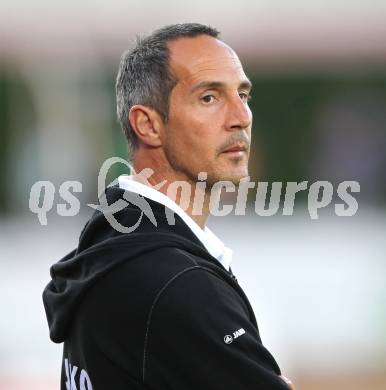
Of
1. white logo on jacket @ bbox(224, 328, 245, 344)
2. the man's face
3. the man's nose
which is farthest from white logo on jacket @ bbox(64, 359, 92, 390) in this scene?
the man's nose

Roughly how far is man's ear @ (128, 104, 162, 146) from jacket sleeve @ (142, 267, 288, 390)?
16.7 inches

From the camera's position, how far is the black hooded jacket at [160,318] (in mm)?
1657

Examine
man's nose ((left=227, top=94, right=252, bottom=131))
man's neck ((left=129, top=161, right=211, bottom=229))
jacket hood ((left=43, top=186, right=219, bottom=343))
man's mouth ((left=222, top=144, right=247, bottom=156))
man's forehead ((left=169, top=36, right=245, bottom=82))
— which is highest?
man's forehead ((left=169, top=36, right=245, bottom=82))

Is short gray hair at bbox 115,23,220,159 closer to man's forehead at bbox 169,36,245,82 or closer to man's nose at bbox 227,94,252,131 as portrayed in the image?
man's forehead at bbox 169,36,245,82

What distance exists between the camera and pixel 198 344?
65.1 inches

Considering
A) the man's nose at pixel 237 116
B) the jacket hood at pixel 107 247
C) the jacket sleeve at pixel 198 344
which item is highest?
the man's nose at pixel 237 116

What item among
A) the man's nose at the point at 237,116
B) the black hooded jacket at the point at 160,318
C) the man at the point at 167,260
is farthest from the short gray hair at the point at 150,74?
the black hooded jacket at the point at 160,318

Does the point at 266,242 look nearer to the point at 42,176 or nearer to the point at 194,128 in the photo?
the point at 42,176

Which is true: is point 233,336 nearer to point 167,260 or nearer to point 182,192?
point 167,260

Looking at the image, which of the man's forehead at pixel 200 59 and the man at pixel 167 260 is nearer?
the man at pixel 167 260

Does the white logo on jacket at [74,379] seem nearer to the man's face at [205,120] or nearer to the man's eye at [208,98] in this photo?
the man's face at [205,120]

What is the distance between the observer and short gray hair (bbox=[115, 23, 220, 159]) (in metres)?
2.00

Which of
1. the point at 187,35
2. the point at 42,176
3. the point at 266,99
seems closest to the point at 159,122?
the point at 187,35

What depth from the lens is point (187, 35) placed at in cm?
204
